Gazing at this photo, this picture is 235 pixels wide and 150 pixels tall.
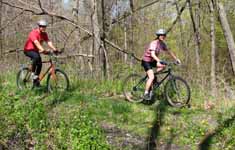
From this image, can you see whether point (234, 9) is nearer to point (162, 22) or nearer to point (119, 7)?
point (162, 22)

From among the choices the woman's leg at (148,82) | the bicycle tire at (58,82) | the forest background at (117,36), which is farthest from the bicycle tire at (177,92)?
the bicycle tire at (58,82)

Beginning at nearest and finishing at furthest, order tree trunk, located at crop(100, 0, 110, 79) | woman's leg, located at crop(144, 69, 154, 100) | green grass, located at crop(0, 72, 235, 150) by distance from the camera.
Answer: green grass, located at crop(0, 72, 235, 150) → woman's leg, located at crop(144, 69, 154, 100) → tree trunk, located at crop(100, 0, 110, 79)

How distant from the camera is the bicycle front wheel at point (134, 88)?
10.3 meters

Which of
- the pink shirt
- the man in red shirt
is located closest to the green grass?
the man in red shirt

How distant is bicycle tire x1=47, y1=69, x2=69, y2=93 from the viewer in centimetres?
1059

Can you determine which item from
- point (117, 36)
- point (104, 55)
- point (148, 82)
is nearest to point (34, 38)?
point (148, 82)

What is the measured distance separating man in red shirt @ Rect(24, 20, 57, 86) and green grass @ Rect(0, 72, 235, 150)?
719 mm

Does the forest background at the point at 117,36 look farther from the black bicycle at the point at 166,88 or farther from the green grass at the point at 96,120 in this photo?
the green grass at the point at 96,120

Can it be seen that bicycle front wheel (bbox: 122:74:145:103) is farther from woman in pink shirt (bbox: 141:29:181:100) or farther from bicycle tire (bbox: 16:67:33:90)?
bicycle tire (bbox: 16:67:33:90)

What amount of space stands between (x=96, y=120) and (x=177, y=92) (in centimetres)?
211

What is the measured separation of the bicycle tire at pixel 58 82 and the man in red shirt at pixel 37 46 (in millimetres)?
523

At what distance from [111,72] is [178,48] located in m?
3.83

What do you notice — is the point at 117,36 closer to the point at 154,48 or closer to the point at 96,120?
the point at 154,48

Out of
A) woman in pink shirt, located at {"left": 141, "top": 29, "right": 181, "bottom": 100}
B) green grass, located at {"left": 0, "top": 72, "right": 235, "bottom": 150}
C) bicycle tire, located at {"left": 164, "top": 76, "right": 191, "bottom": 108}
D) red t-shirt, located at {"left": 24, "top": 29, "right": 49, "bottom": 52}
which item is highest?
red t-shirt, located at {"left": 24, "top": 29, "right": 49, "bottom": 52}
